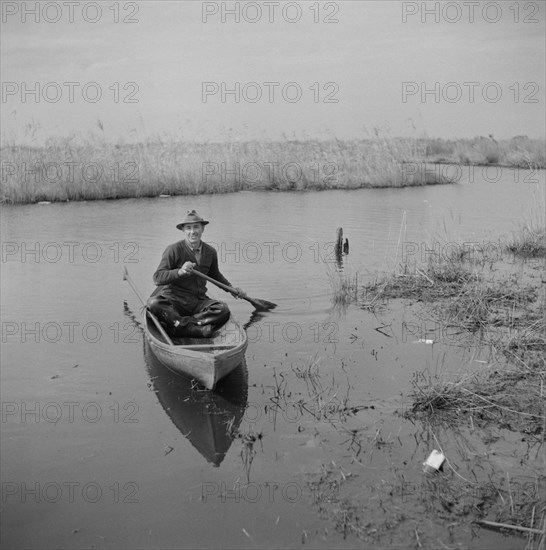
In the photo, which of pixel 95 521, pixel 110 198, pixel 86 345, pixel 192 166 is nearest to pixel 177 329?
pixel 86 345

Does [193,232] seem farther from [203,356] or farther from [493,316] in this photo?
[493,316]

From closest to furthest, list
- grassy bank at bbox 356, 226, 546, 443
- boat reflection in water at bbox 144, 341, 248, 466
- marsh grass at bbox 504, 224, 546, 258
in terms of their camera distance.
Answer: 1. boat reflection in water at bbox 144, 341, 248, 466
2. grassy bank at bbox 356, 226, 546, 443
3. marsh grass at bbox 504, 224, 546, 258

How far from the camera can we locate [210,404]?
6.48 m

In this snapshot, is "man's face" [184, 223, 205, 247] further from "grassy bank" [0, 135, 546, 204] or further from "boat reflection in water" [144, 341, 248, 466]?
"grassy bank" [0, 135, 546, 204]

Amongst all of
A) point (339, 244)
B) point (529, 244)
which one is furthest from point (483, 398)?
point (529, 244)

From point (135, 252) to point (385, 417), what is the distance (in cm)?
835

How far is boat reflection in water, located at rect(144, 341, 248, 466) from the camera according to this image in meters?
5.74

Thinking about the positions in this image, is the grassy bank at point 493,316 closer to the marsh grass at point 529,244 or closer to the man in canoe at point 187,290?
the marsh grass at point 529,244

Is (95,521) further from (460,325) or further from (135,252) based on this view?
(135,252)

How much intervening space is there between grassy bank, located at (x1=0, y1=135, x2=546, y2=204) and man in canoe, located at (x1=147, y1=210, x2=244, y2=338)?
41.0 ft

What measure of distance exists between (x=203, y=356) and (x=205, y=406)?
1.59 feet

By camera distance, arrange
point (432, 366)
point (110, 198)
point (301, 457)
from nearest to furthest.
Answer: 1. point (301, 457)
2. point (432, 366)
3. point (110, 198)

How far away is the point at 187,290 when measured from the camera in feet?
26.4

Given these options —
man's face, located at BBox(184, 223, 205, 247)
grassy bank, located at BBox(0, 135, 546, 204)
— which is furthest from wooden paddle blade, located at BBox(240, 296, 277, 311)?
grassy bank, located at BBox(0, 135, 546, 204)
